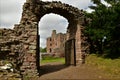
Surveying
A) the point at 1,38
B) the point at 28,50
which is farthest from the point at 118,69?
the point at 1,38

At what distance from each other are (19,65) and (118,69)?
234 inches

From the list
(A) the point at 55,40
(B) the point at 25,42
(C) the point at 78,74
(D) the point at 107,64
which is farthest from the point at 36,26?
(A) the point at 55,40

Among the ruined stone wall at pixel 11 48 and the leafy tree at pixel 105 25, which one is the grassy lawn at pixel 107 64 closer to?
the leafy tree at pixel 105 25

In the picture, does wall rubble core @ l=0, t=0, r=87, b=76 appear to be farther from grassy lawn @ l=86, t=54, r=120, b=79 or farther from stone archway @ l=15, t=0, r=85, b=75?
grassy lawn @ l=86, t=54, r=120, b=79

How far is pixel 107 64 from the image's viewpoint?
58.2 feet

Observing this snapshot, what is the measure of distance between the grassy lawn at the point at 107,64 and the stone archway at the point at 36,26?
1.09 metres

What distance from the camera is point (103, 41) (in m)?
20.1

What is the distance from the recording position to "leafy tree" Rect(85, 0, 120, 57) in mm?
18844

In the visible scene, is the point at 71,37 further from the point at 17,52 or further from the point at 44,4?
the point at 17,52

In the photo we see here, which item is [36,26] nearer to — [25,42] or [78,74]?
[25,42]

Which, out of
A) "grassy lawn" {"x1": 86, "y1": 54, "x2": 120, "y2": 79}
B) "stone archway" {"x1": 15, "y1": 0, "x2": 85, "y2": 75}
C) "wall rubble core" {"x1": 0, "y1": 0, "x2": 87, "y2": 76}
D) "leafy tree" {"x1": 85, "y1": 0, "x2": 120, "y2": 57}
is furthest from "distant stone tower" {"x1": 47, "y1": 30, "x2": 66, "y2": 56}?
"wall rubble core" {"x1": 0, "y1": 0, "x2": 87, "y2": 76}

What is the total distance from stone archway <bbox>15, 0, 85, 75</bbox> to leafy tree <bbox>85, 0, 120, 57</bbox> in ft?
2.78

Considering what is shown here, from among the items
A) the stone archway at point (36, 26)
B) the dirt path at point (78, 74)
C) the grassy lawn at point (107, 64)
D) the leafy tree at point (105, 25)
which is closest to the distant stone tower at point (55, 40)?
the stone archway at point (36, 26)

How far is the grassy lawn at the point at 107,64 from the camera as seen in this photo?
16.5 meters
